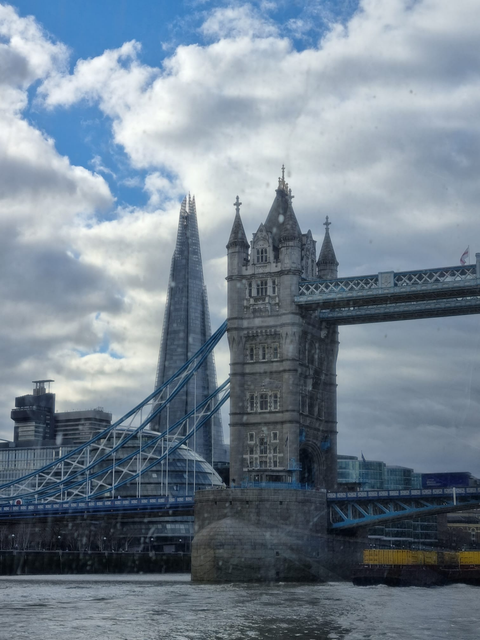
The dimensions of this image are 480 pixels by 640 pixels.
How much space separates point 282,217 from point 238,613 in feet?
163

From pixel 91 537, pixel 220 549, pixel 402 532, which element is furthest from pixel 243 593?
pixel 402 532

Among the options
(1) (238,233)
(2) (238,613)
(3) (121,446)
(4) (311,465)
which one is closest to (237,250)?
(1) (238,233)

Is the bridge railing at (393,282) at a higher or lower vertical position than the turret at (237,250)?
lower

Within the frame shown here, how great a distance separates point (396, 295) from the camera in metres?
84.8

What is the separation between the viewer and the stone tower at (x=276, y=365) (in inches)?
3445

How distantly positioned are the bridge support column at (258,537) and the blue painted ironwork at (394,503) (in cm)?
298

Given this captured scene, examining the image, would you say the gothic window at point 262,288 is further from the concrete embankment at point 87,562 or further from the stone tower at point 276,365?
the concrete embankment at point 87,562

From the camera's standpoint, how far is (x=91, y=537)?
134000 millimetres

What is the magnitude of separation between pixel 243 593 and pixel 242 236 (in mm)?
36371

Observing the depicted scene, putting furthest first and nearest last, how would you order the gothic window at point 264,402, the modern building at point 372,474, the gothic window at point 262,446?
the modern building at point 372,474
the gothic window at point 264,402
the gothic window at point 262,446

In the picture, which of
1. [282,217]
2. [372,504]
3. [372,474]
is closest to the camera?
[372,504]

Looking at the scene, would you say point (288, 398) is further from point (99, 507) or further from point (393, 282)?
point (99, 507)

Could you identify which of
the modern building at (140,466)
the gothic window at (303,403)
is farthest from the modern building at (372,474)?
the gothic window at (303,403)

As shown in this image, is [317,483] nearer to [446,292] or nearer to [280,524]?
[280,524]
